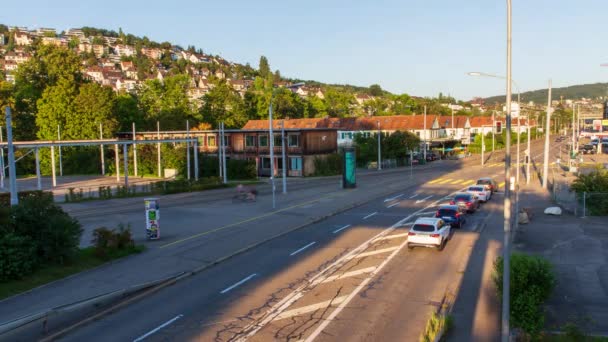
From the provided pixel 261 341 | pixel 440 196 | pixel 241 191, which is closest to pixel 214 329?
pixel 261 341

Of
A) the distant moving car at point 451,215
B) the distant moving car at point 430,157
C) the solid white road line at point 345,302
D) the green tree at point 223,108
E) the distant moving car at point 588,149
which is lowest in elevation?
the solid white road line at point 345,302

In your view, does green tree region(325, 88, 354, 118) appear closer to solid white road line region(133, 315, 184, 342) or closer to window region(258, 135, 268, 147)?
window region(258, 135, 268, 147)

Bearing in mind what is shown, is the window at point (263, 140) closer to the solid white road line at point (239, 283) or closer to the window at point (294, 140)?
the window at point (294, 140)

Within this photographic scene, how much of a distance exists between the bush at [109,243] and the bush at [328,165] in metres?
41.6

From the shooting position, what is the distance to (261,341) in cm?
1318

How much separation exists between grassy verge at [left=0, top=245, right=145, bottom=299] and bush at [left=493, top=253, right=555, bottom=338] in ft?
50.0

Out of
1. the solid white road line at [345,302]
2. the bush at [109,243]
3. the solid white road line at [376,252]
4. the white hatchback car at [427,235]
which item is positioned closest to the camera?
the solid white road line at [345,302]

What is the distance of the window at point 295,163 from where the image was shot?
62994 millimetres

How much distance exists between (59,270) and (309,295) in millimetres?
9723

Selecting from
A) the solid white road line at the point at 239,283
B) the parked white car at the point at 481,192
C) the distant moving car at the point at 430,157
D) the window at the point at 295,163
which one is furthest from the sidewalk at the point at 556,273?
the distant moving car at the point at 430,157

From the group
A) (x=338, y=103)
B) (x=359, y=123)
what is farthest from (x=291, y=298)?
(x=338, y=103)

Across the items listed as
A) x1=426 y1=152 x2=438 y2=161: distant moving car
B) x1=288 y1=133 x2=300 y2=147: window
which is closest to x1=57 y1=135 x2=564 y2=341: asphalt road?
x1=288 y1=133 x2=300 y2=147: window

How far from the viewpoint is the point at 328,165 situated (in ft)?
210

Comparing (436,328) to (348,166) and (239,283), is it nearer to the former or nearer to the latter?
(239,283)
